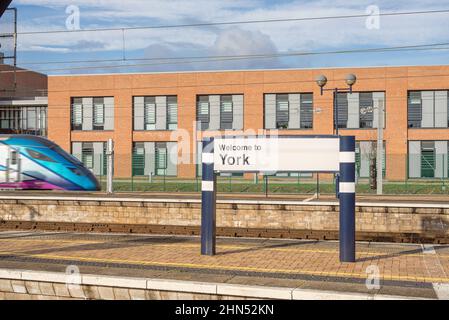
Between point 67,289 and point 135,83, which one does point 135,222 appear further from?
point 135,83

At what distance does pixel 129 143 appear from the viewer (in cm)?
4859

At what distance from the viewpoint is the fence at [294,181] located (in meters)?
31.2

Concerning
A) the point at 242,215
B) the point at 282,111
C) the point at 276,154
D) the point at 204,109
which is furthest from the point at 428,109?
the point at 276,154

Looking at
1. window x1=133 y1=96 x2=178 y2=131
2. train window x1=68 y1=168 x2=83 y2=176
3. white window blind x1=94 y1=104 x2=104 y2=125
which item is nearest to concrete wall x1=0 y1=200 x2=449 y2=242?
train window x1=68 y1=168 x2=83 y2=176

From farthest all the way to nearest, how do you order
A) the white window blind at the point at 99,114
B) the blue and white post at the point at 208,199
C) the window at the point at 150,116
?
the white window blind at the point at 99,114 → the window at the point at 150,116 → the blue and white post at the point at 208,199

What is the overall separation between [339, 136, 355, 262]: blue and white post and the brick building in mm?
30537

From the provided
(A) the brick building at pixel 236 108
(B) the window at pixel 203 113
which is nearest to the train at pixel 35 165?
(A) the brick building at pixel 236 108

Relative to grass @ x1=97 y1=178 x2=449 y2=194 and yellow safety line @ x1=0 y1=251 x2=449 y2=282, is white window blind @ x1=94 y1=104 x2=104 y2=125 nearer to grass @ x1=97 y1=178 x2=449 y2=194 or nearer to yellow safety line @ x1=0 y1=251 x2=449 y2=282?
grass @ x1=97 y1=178 x2=449 y2=194

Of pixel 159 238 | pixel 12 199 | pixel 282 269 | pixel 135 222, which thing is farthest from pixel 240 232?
pixel 12 199

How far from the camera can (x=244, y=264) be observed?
9.02 m

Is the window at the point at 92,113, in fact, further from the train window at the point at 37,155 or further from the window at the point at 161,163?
the train window at the point at 37,155

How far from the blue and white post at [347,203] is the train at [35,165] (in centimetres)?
1454

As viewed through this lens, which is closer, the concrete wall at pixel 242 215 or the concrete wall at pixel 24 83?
the concrete wall at pixel 242 215
